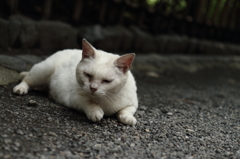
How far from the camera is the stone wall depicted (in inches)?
201

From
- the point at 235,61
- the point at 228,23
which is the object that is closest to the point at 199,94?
the point at 235,61

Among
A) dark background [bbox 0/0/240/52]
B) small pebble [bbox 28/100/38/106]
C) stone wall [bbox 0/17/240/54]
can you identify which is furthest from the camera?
dark background [bbox 0/0/240/52]

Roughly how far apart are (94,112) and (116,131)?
31 cm

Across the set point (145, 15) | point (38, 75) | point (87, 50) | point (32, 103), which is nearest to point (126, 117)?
point (87, 50)

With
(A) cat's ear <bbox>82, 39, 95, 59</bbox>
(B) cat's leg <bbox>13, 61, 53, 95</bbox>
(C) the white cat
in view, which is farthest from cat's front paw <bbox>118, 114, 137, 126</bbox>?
(B) cat's leg <bbox>13, 61, 53, 95</bbox>

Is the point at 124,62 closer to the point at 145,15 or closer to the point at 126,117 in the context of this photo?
the point at 126,117

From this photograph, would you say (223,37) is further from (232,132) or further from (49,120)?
(49,120)

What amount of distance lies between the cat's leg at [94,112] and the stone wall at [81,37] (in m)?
2.59

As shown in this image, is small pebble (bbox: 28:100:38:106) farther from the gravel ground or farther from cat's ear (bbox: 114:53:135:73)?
cat's ear (bbox: 114:53:135:73)

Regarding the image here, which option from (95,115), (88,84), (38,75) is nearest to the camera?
(88,84)

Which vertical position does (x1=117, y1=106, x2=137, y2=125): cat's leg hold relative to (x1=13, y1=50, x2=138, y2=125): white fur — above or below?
below

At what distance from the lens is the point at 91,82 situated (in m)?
2.95

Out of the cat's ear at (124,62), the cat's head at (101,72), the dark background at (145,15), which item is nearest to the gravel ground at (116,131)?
the cat's head at (101,72)

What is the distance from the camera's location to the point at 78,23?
6.34m
